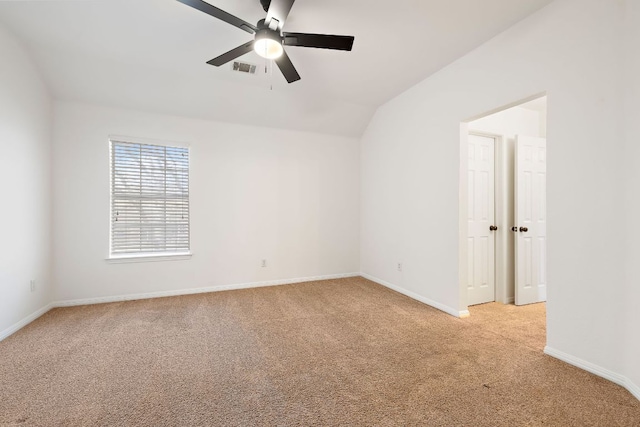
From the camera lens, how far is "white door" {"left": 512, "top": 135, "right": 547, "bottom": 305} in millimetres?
3504

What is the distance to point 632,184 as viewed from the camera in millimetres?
1783

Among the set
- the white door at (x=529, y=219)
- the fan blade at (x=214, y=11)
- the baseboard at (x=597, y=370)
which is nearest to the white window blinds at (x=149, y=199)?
the fan blade at (x=214, y=11)

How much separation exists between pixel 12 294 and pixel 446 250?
182 inches

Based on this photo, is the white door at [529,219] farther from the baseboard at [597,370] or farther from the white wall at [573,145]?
the baseboard at [597,370]

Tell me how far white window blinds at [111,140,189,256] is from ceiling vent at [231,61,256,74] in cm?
148

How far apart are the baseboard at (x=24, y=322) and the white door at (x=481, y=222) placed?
5006 mm

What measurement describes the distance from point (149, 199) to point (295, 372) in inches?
127

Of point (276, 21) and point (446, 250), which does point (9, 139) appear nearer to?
point (276, 21)

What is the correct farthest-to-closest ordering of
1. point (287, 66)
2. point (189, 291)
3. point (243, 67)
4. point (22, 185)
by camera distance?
point (189, 291) → point (243, 67) → point (22, 185) → point (287, 66)

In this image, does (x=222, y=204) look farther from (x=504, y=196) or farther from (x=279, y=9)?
(x=504, y=196)

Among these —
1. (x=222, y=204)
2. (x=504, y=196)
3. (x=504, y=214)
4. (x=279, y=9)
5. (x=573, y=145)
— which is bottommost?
(x=504, y=214)

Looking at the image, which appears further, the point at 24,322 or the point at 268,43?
the point at 24,322

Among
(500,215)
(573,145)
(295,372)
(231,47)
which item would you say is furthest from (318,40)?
(500,215)

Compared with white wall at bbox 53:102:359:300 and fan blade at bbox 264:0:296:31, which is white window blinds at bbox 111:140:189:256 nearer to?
white wall at bbox 53:102:359:300
